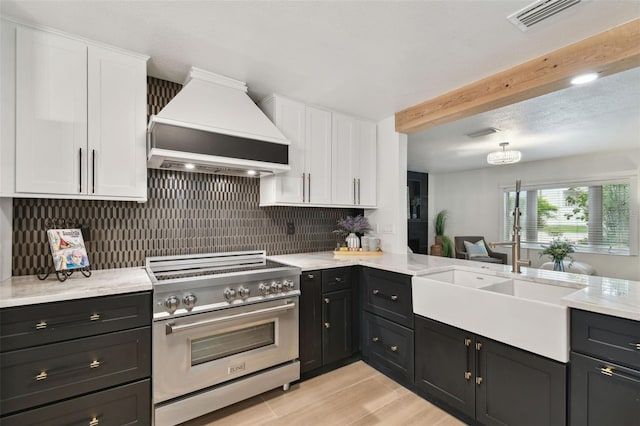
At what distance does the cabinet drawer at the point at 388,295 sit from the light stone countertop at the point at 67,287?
1.68m

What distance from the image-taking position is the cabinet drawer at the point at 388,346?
7.22 ft

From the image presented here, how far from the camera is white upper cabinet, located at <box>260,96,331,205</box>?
103 inches

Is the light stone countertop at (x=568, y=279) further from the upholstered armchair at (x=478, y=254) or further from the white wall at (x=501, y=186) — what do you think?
the white wall at (x=501, y=186)

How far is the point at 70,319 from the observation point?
1.49m

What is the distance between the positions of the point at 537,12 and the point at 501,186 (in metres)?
5.73

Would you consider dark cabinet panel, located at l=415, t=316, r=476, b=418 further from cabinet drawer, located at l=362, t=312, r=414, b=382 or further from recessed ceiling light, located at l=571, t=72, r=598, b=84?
recessed ceiling light, located at l=571, t=72, r=598, b=84

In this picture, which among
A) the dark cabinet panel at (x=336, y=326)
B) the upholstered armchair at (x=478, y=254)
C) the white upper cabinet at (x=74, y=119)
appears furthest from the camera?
the upholstered armchair at (x=478, y=254)

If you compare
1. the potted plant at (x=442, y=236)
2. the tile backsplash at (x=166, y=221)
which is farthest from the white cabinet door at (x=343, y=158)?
the potted plant at (x=442, y=236)

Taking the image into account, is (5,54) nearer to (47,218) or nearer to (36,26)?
(36,26)

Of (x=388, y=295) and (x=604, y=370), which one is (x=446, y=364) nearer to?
(x=388, y=295)

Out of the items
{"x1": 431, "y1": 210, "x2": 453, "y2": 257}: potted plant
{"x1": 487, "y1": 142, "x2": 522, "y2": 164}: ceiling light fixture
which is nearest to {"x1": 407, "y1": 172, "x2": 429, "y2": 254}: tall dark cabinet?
{"x1": 431, "y1": 210, "x2": 453, "y2": 257}: potted plant

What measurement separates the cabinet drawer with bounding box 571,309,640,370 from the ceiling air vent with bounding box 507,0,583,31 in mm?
1531

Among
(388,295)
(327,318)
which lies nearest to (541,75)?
(388,295)

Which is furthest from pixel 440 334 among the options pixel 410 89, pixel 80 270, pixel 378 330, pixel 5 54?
pixel 5 54
